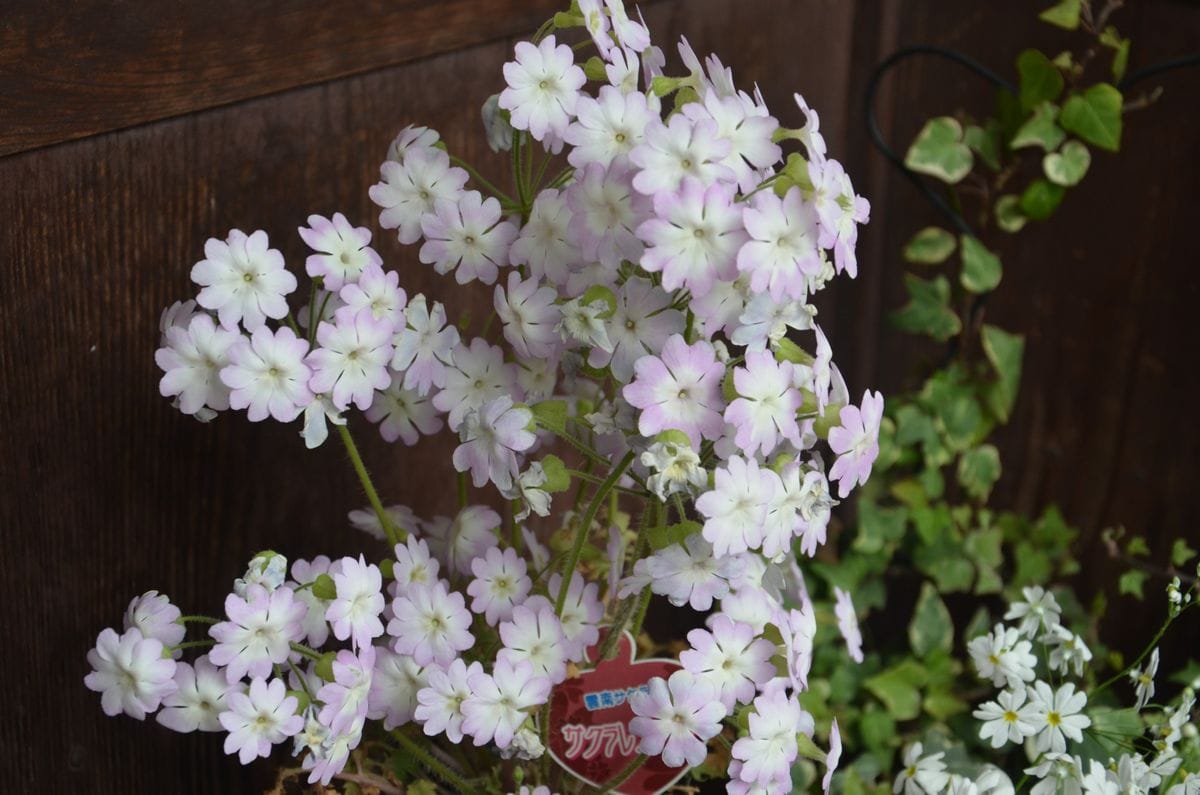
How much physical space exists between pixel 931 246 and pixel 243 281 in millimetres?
946

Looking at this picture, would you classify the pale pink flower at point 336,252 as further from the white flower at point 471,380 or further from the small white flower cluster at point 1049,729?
the small white flower cluster at point 1049,729

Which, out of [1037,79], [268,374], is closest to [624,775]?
[268,374]

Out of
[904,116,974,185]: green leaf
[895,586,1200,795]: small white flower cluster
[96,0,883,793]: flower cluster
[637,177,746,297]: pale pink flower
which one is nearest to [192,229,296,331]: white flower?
[96,0,883,793]: flower cluster

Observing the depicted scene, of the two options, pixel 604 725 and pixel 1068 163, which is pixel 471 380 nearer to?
pixel 604 725

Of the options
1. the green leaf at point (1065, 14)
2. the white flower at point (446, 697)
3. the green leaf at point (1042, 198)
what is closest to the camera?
the white flower at point (446, 697)

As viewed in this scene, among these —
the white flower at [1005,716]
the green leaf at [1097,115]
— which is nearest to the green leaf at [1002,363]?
the green leaf at [1097,115]

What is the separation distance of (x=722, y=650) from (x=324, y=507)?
42 cm

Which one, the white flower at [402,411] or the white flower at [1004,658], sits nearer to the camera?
the white flower at [402,411]

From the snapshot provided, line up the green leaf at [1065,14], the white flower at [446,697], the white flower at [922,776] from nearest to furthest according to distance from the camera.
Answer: the white flower at [446,697] → the white flower at [922,776] → the green leaf at [1065,14]

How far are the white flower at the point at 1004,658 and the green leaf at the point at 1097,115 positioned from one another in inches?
23.4

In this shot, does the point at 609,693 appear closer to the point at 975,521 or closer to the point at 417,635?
the point at 417,635

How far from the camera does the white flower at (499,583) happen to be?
80 centimetres

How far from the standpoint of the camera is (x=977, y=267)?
→ 1.39 m

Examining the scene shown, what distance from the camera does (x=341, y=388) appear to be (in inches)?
27.6
